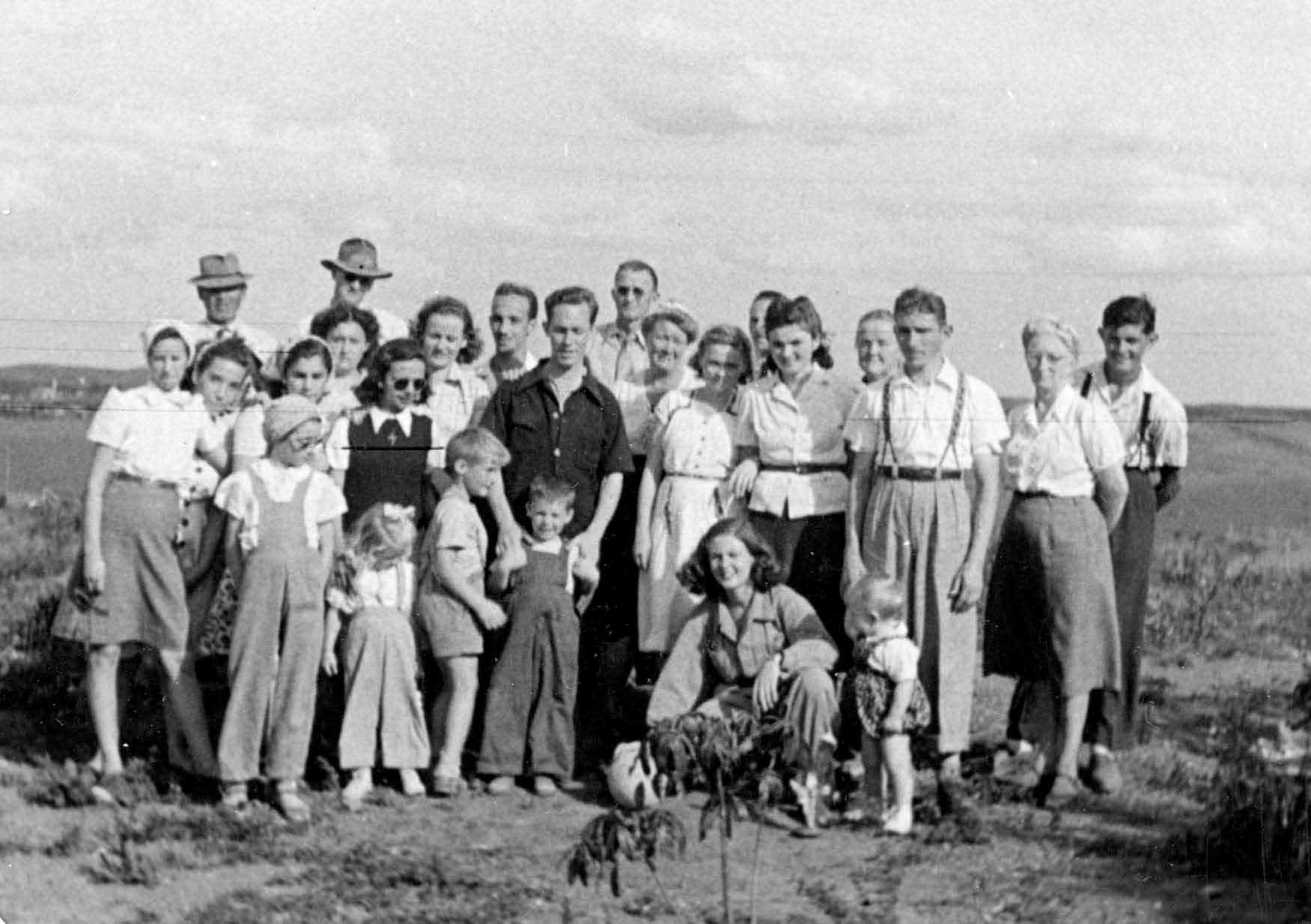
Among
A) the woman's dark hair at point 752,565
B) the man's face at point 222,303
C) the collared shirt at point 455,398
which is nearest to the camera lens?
the woman's dark hair at point 752,565

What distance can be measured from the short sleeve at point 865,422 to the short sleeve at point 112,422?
2652mm

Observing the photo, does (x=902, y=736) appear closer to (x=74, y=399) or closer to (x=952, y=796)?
(x=952, y=796)

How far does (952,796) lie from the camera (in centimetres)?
618

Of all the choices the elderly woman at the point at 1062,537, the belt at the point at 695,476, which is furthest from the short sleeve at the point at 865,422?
the belt at the point at 695,476

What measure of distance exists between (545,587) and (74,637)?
176 cm

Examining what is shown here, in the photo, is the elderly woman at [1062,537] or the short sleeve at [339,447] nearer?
the elderly woman at [1062,537]

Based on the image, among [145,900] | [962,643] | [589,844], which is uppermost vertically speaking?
[962,643]

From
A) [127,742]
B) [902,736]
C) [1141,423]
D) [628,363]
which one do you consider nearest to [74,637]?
[127,742]

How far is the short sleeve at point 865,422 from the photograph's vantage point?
253 inches

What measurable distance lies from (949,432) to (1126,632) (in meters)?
1.08

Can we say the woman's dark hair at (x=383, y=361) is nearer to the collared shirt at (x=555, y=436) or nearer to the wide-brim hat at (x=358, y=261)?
the collared shirt at (x=555, y=436)

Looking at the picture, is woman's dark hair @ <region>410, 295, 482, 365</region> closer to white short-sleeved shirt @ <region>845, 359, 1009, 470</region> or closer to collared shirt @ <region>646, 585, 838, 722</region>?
collared shirt @ <region>646, 585, 838, 722</region>

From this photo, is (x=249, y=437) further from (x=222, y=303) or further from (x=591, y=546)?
(x=591, y=546)

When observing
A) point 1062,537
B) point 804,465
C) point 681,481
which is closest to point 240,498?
point 681,481
